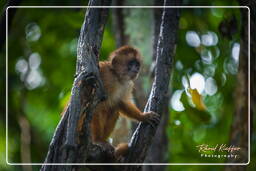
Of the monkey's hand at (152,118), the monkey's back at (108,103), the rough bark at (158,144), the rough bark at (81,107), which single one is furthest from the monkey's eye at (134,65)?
the rough bark at (81,107)

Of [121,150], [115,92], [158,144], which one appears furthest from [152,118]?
[158,144]

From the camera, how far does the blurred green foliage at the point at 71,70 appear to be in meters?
6.44

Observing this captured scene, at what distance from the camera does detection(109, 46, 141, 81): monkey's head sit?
5961mm

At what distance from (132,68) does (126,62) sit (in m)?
0.12

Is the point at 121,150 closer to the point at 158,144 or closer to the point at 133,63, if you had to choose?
the point at 133,63

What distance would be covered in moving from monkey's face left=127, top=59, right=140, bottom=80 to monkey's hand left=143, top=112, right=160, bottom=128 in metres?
1.12

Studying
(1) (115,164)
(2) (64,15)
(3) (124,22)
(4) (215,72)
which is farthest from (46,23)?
(1) (115,164)

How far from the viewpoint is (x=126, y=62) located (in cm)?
594

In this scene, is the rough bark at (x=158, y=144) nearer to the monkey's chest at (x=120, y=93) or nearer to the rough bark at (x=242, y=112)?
the monkey's chest at (x=120, y=93)

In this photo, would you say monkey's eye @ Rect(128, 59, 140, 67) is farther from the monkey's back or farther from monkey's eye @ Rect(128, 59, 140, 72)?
the monkey's back

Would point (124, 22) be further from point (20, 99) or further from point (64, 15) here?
point (20, 99)

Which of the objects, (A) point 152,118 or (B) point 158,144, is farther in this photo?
(B) point 158,144

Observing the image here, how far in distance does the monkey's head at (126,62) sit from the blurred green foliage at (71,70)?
2.11 ft

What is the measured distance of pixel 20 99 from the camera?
22.7 feet
